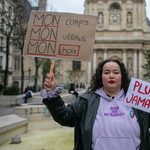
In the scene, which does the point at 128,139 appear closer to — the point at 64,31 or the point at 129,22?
the point at 64,31

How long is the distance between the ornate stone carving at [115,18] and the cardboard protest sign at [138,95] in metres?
40.0

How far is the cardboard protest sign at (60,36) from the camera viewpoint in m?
2.61

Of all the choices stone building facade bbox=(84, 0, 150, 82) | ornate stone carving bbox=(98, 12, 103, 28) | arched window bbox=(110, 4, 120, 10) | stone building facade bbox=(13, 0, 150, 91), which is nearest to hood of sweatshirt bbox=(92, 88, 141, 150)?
stone building facade bbox=(13, 0, 150, 91)

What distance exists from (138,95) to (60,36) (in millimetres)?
1195

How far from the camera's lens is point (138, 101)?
7.32ft

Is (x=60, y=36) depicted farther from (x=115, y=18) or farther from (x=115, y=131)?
(x=115, y=18)

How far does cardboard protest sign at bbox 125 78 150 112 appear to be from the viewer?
7.17 ft

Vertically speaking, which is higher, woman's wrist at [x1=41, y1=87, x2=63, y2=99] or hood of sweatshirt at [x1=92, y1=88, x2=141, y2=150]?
woman's wrist at [x1=41, y1=87, x2=63, y2=99]

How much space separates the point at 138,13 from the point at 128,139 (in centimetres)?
4187

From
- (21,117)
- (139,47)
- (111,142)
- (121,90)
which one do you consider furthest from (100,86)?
(139,47)

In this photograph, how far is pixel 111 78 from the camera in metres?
2.25

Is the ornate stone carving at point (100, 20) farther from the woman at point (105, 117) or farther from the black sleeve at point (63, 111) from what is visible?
the black sleeve at point (63, 111)

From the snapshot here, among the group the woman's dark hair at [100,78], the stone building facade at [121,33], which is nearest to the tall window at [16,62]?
the stone building facade at [121,33]

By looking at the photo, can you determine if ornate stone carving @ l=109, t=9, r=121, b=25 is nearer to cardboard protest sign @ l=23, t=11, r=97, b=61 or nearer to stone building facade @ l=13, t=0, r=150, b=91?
stone building facade @ l=13, t=0, r=150, b=91
